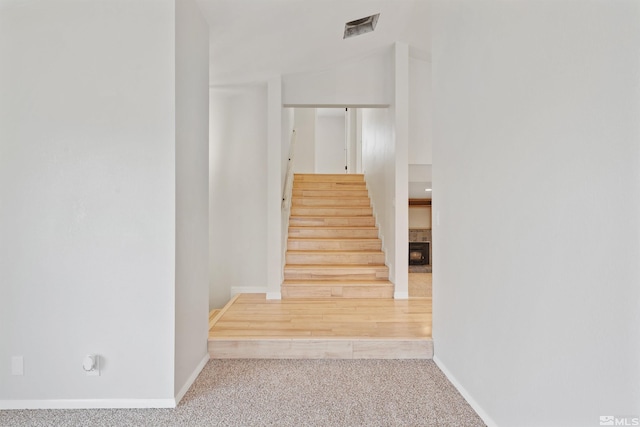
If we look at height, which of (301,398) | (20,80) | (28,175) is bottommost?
(301,398)

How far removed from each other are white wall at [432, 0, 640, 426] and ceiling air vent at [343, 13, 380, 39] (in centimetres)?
142

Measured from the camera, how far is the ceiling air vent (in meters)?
3.56

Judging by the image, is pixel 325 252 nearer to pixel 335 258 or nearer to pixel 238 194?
pixel 335 258

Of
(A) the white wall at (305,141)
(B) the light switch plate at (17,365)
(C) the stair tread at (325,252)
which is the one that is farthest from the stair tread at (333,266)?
(A) the white wall at (305,141)

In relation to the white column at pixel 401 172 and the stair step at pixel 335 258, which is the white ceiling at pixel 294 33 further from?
the stair step at pixel 335 258

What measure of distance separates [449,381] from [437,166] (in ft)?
4.94

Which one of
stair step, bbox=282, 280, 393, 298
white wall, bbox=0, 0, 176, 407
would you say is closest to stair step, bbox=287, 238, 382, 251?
stair step, bbox=282, 280, 393, 298

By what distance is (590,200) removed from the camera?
3.79 feet

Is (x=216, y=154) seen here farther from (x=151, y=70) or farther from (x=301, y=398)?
(x=301, y=398)

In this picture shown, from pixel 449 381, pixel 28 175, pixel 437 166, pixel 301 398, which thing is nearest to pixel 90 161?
pixel 28 175

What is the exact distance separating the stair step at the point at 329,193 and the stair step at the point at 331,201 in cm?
12

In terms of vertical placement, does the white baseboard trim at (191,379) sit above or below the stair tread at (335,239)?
below

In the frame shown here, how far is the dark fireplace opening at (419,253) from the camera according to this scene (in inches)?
310

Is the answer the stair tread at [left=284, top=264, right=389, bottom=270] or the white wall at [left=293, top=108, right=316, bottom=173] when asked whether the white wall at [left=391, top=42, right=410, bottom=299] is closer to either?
the stair tread at [left=284, top=264, right=389, bottom=270]
